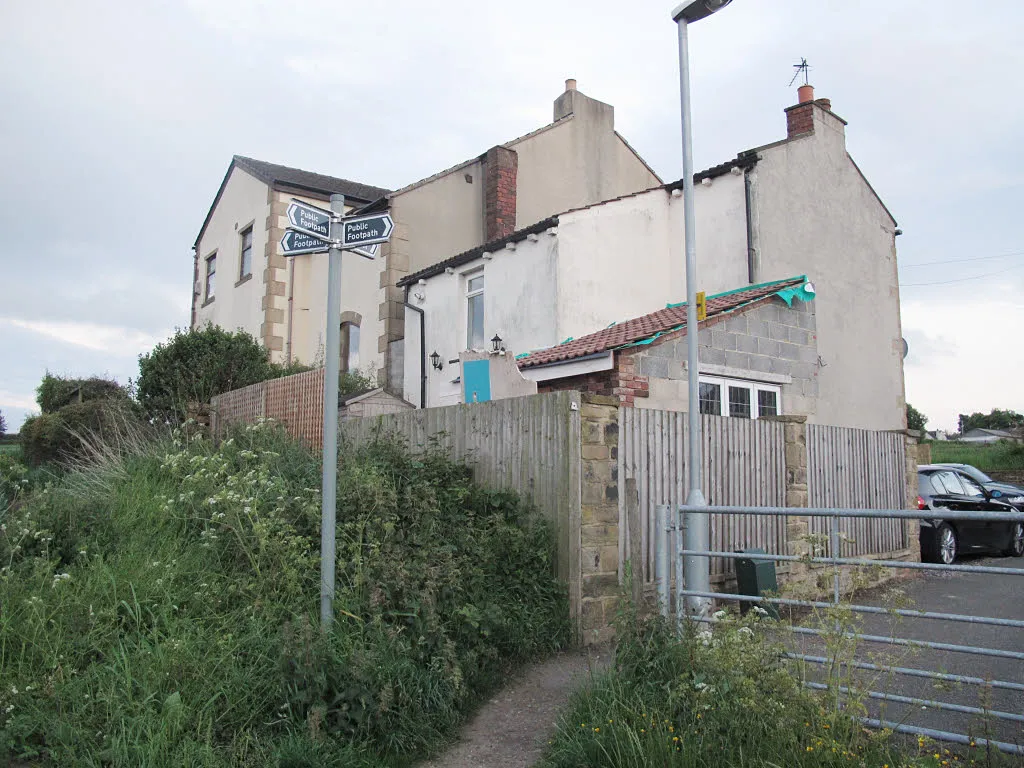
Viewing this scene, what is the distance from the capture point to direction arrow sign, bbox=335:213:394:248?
17.3 ft

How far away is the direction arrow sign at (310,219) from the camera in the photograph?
17.5 feet

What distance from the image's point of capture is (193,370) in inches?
613

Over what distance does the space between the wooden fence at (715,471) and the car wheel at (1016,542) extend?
692 centimetres

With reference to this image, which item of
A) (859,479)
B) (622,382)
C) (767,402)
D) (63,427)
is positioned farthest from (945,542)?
(63,427)

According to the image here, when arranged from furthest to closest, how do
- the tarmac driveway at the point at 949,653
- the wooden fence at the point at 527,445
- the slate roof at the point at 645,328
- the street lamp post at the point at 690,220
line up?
the slate roof at the point at 645,328 → the street lamp post at the point at 690,220 → the wooden fence at the point at 527,445 → the tarmac driveway at the point at 949,653

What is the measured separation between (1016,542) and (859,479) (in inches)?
217

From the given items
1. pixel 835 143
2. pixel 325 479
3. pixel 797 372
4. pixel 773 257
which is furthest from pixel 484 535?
pixel 835 143

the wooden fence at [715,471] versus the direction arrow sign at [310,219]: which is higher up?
the direction arrow sign at [310,219]

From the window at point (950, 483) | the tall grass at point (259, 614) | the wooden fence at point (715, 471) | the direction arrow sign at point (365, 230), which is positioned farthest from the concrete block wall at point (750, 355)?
the direction arrow sign at point (365, 230)

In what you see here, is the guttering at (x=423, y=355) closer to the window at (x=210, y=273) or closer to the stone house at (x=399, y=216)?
the stone house at (x=399, y=216)

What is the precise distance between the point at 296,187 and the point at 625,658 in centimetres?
1958

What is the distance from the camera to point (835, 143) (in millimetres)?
16562

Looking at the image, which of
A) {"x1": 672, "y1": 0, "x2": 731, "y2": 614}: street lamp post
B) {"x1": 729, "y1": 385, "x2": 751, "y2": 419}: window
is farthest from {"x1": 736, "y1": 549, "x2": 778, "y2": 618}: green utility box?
{"x1": 729, "y1": 385, "x2": 751, "y2": 419}: window

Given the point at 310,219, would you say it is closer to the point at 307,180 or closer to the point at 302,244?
the point at 302,244
